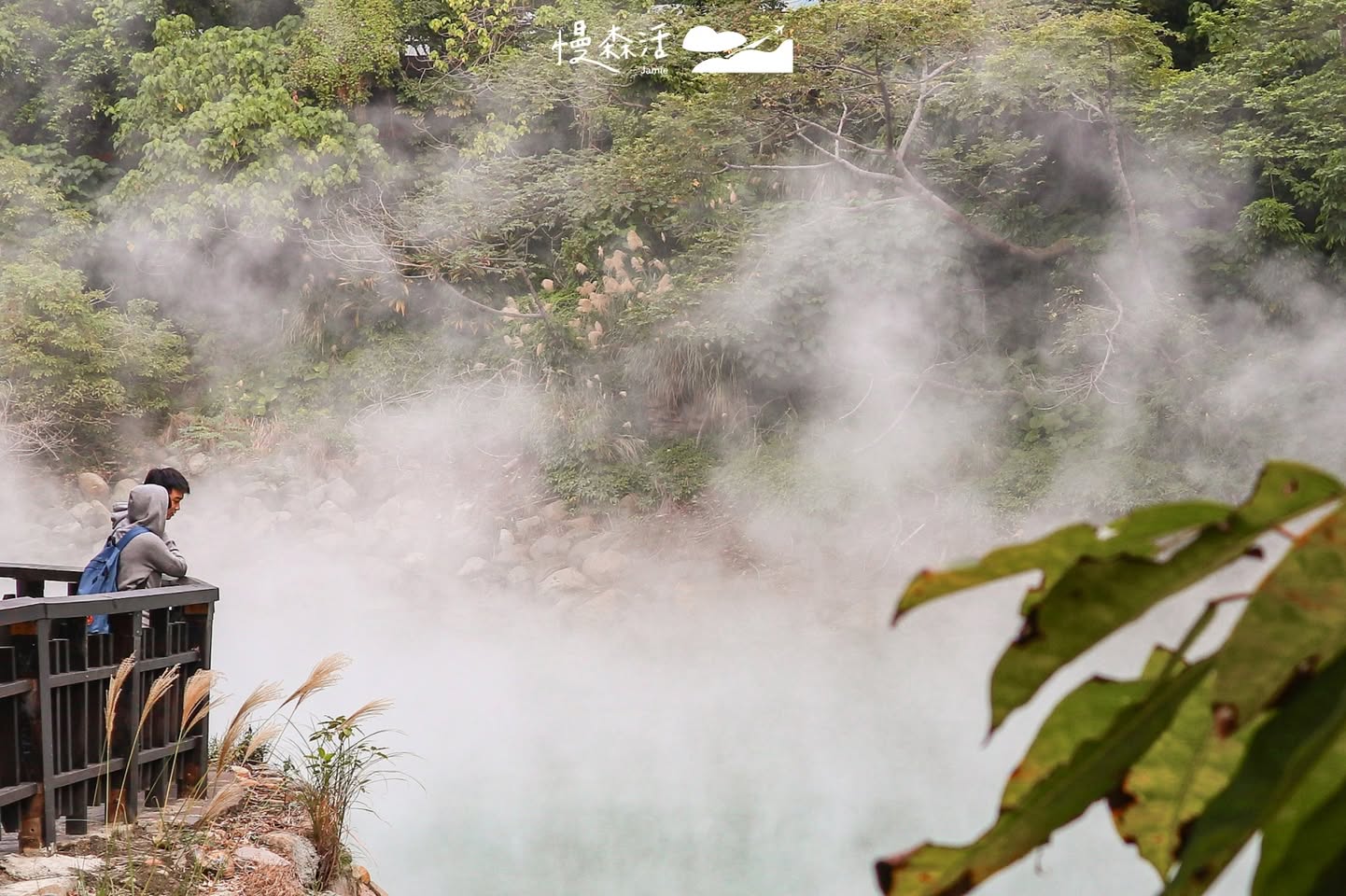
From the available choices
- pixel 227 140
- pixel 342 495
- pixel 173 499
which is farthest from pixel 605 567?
pixel 227 140

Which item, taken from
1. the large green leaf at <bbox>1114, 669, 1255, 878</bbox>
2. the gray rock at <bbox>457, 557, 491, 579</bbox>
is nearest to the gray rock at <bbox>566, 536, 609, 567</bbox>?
the gray rock at <bbox>457, 557, 491, 579</bbox>

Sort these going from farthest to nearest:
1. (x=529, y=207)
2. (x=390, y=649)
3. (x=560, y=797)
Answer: (x=529, y=207), (x=390, y=649), (x=560, y=797)

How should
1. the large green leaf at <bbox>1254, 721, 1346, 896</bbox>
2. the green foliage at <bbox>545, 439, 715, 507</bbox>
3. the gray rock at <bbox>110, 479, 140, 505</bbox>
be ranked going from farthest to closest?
the gray rock at <bbox>110, 479, 140, 505</bbox> < the green foliage at <bbox>545, 439, 715, 507</bbox> < the large green leaf at <bbox>1254, 721, 1346, 896</bbox>

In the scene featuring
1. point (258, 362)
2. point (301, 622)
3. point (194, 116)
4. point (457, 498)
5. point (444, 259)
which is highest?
point (194, 116)

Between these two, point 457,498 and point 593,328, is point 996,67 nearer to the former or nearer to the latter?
point 593,328

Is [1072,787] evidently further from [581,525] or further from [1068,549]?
[581,525]

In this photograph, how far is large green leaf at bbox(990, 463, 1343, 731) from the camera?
0.56 feet

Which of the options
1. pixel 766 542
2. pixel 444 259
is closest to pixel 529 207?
pixel 444 259

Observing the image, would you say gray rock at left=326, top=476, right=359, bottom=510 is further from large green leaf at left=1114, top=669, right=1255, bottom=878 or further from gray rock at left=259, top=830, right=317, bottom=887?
large green leaf at left=1114, top=669, right=1255, bottom=878

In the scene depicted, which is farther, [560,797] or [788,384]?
[788,384]

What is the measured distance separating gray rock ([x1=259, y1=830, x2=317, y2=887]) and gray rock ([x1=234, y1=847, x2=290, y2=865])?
0.09m

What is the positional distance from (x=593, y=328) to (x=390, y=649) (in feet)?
8.00

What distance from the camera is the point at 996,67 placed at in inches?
261

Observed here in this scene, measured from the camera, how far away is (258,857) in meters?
2.54
